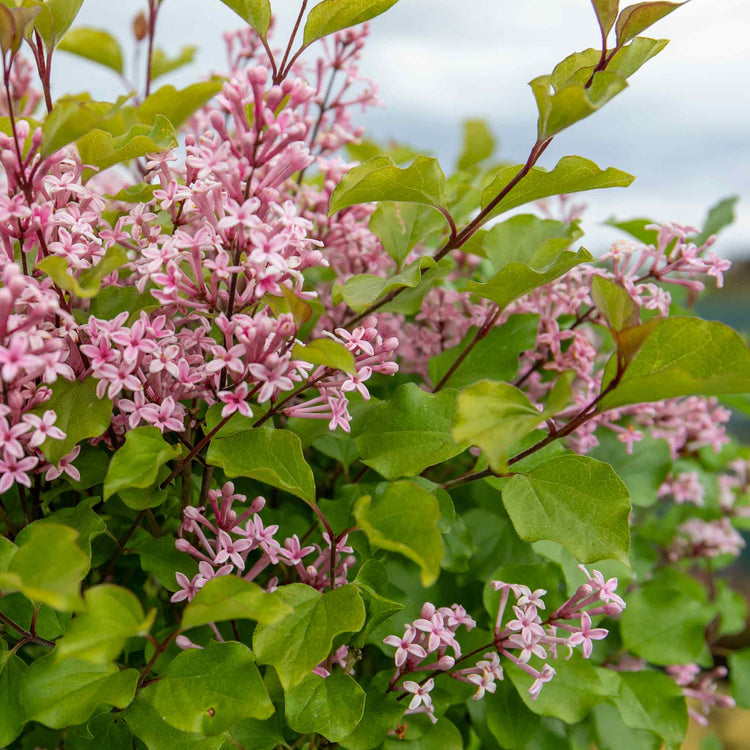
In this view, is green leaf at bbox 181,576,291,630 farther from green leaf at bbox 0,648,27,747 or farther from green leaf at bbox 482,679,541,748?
green leaf at bbox 482,679,541,748

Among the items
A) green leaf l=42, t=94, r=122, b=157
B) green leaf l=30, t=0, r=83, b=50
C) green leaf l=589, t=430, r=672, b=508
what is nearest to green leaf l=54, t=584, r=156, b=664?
green leaf l=42, t=94, r=122, b=157

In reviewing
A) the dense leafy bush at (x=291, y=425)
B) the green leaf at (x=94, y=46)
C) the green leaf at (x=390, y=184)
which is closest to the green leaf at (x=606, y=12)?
the dense leafy bush at (x=291, y=425)

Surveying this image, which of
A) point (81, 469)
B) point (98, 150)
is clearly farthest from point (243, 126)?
point (81, 469)

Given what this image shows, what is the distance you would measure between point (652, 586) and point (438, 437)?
36 centimetres

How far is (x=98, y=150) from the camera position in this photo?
0.43 meters

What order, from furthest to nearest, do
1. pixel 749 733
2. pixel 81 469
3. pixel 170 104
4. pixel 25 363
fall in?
pixel 749 733, pixel 170 104, pixel 81 469, pixel 25 363

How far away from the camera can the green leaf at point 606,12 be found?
410 mm

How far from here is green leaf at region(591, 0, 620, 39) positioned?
1.35ft

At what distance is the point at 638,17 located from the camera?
411 millimetres

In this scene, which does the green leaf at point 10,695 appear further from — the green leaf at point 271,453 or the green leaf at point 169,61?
the green leaf at point 169,61

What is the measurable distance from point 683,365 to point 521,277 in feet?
0.34

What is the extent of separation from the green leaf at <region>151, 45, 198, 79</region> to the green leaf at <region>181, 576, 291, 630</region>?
646mm

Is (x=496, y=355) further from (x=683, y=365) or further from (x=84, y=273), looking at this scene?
(x=84, y=273)

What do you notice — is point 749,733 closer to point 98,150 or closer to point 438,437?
point 438,437
